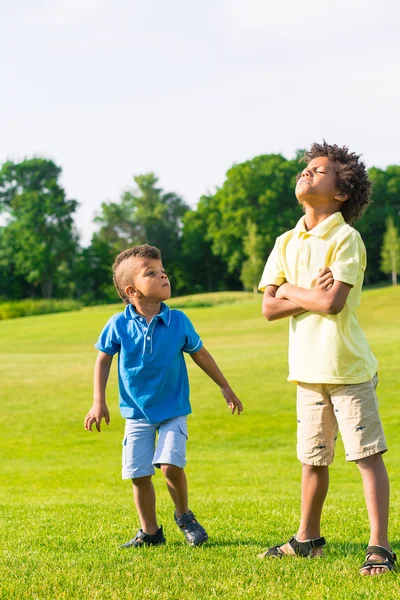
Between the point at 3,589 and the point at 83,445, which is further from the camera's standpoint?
the point at 83,445

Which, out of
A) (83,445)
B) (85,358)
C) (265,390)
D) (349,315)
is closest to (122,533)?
(349,315)

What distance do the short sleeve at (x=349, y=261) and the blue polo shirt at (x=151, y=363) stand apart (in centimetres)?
125

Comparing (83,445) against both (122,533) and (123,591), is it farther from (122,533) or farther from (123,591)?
(123,591)

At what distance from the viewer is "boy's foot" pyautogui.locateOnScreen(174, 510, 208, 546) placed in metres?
4.93

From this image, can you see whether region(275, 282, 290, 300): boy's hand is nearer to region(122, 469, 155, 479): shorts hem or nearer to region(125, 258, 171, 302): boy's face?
region(125, 258, 171, 302): boy's face

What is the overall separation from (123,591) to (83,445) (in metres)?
Answer: 11.9

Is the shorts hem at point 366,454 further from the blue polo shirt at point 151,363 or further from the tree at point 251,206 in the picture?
the tree at point 251,206

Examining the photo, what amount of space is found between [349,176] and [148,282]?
1483 mm

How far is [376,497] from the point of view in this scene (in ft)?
13.9

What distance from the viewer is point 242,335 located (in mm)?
32844

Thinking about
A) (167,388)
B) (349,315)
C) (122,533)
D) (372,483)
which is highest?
(349,315)

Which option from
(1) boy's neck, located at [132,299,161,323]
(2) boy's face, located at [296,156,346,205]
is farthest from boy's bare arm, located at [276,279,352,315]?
(1) boy's neck, located at [132,299,161,323]

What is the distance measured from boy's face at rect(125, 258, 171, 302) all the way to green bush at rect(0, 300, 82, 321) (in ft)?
161

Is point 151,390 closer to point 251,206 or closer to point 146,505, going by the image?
point 146,505
